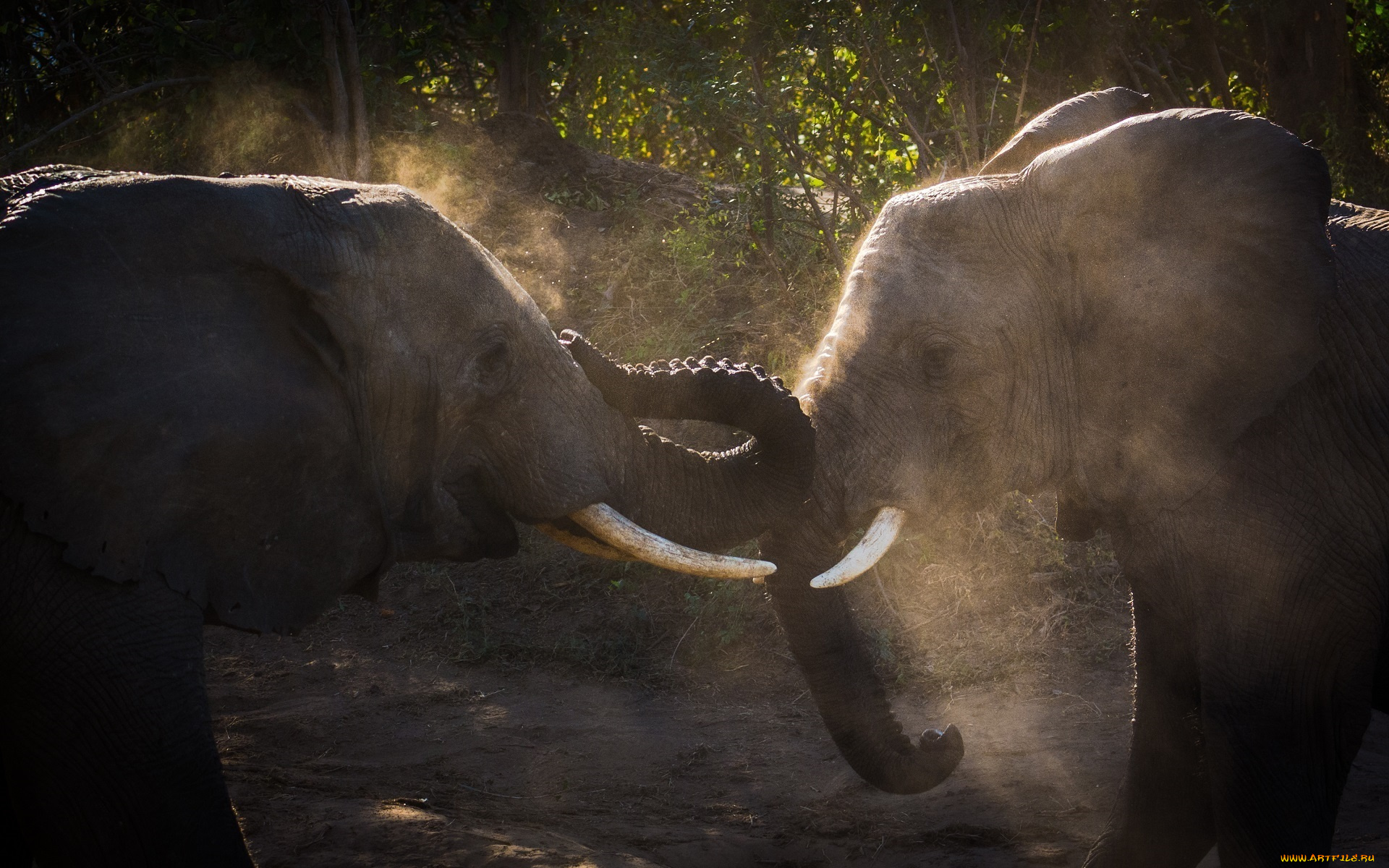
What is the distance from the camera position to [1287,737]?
3.60 m

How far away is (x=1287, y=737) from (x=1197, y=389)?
1.02 meters

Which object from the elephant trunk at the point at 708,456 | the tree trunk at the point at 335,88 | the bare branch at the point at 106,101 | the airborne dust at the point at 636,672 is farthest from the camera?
the tree trunk at the point at 335,88

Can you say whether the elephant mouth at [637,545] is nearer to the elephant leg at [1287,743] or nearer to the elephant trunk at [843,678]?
the elephant trunk at [843,678]

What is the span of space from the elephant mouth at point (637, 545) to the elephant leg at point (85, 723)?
1.25 m

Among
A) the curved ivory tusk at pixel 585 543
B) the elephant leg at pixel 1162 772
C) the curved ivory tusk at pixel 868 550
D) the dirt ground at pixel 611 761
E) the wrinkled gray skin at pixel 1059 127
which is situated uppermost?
the wrinkled gray skin at pixel 1059 127

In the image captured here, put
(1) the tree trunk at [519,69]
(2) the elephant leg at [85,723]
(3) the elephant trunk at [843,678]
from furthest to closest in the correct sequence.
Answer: (1) the tree trunk at [519,69], (3) the elephant trunk at [843,678], (2) the elephant leg at [85,723]

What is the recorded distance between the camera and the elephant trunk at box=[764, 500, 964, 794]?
426 centimetres

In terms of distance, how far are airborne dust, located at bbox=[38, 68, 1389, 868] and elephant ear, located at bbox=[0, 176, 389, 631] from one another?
5.28ft

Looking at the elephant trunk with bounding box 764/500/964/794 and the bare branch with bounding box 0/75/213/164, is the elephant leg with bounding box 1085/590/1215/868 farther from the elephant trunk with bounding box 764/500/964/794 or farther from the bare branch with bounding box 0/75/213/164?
the bare branch with bounding box 0/75/213/164

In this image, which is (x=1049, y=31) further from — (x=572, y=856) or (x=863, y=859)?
(x=572, y=856)

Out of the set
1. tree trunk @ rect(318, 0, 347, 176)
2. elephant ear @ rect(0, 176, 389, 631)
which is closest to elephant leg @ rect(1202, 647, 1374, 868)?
elephant ear @ rect(0, 176, 389, 631)

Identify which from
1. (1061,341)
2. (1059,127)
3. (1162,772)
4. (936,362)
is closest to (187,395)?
(936,362)

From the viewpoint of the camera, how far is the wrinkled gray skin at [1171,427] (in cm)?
362

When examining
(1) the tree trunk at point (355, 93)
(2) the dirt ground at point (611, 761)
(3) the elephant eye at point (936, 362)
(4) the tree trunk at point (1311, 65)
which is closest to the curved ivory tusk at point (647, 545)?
(3) the elephant eye at point (936, 362)
